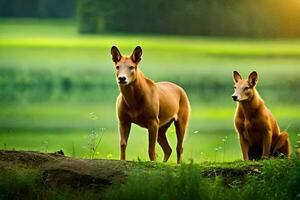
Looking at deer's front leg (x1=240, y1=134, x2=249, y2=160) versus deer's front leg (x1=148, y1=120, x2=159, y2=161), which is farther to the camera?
deer's front leg (x1=240, y1=134, x2=249, y2=160)

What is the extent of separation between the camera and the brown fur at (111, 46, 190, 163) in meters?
5.79

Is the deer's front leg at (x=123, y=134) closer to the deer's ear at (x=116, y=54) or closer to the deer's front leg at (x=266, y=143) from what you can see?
the deer's ear at (x=116, y=54)

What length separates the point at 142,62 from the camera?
8016mm

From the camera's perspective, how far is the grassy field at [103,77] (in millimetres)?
7691

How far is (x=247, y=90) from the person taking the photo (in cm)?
619

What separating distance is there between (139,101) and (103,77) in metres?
2.06

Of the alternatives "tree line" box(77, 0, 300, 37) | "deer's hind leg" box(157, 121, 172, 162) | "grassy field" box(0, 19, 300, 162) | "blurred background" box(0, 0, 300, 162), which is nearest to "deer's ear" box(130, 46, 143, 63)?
"deer's hind leg" box(157, 121, 172, 162)

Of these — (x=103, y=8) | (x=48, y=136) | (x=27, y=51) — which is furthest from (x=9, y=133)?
(x=103, y=8)

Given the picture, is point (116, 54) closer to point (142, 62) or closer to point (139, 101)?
point (139, 101)

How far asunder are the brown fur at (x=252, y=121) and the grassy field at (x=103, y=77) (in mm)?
1114

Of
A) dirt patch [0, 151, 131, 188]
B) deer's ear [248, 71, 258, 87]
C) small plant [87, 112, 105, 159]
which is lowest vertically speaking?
small plant [87, 112, 105, 159]

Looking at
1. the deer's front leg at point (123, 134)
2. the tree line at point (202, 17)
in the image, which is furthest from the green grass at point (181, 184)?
the tree line at point (202, 17)

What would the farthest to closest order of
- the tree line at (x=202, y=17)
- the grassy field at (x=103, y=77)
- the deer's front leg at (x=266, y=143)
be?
the tree line at (x=202, y=17) < the grassy field at (x=103, y=77) < the deer's front leg at (x=266, y=143)

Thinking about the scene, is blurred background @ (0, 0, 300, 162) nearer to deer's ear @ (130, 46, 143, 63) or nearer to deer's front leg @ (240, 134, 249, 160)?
deer's front leg @ (240, 134, 249, 160)
